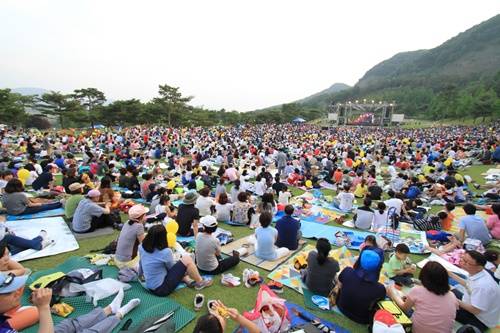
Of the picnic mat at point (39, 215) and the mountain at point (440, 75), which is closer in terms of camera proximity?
the picnic mat at point (39, 215)

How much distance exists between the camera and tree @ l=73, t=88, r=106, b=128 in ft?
109

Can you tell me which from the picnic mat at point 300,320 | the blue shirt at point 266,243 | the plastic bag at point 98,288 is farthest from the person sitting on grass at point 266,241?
the plastic bag at point 98,288

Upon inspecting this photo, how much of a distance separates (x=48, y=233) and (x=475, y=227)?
7.94m

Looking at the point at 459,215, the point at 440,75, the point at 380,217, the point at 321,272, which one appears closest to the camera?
the point at 321,272

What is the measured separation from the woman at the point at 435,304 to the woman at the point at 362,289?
39 centimetres

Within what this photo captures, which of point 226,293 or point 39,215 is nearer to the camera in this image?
point 226,293

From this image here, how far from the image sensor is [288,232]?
15.9 ft

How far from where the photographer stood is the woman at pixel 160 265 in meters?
3.28

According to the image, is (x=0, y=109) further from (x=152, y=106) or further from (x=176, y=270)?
(x=176, y=270)

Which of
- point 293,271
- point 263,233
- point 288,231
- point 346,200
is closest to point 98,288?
point 263,233

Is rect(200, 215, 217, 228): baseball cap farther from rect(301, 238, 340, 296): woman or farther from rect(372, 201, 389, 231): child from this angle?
rect(372, 201, 389, 231): child

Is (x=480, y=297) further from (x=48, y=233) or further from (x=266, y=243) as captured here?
(x=48, y=233)

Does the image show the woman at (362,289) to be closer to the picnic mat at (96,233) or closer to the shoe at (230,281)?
the shoe at (230,281)

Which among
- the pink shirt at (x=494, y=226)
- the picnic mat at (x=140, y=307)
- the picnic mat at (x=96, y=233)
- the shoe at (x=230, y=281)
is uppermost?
the picnic mat at (x=96, y=233)
